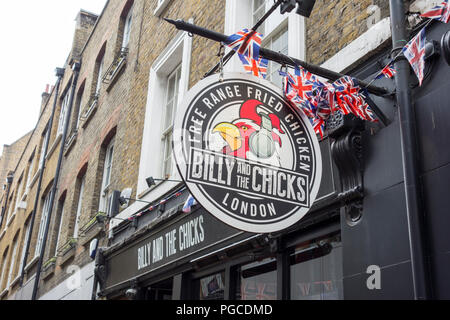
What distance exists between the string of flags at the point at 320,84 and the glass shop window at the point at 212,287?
275 centimetres

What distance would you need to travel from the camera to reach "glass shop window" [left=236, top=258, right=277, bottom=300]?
205 inches

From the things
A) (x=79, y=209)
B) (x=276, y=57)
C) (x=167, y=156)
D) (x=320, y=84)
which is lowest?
(x=320, y=84)

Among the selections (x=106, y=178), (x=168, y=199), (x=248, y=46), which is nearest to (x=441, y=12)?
(x=248, y=46)

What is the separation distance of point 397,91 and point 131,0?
30.4 feet

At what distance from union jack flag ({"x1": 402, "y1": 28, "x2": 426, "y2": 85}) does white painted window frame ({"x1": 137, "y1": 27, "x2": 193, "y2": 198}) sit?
172 inches

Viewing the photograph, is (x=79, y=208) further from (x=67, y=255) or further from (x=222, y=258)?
(x=222, y=258)

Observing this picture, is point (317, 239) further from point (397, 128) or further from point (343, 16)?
point (343, 16)

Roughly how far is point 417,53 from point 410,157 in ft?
2.40

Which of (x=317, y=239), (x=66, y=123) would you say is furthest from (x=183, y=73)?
(x=66, y=123)

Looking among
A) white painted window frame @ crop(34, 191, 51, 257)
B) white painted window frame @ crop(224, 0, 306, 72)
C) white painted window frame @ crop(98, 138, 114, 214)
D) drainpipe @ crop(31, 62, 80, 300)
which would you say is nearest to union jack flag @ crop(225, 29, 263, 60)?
white painted window frame @ crop(224, 0, 306, 72)

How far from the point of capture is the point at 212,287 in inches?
248

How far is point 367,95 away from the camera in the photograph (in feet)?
13.1

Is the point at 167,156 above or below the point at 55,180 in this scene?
below

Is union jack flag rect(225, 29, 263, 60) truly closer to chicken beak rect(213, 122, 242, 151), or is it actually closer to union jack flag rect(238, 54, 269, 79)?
union jack flag rect(238, 54, 269, 79)
